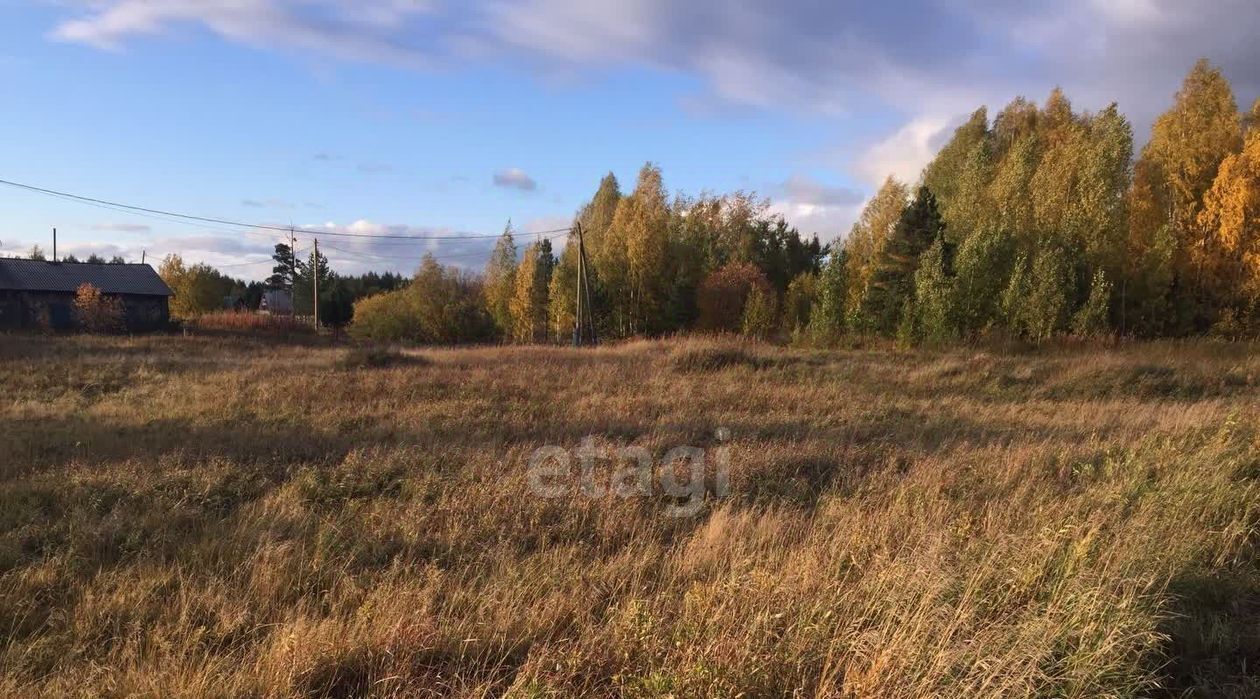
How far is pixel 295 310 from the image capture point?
→ 60219 mm

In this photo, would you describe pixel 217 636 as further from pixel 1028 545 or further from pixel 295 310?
pixel 295 310

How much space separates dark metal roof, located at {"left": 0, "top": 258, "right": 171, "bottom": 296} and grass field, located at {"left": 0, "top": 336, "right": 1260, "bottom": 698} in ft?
128

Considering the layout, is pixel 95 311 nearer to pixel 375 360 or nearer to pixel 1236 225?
pixel 375 360

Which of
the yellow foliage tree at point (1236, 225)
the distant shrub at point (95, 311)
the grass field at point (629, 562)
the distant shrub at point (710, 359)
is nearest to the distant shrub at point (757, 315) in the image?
the distant shrub at point (710, 359)

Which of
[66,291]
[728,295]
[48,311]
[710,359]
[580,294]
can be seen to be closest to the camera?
[710,359]

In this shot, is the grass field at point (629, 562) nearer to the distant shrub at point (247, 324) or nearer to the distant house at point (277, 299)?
the distant shrub at point (247, 324)

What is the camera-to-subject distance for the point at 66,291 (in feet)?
128

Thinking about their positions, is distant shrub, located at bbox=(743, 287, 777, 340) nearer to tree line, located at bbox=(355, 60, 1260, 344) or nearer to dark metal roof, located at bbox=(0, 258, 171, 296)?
tree line, located at bbox=(355, 60, 1260, 344)

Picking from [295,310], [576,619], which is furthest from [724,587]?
[295,310]

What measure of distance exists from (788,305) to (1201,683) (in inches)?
1256

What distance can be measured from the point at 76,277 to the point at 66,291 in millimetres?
Answer: 1358

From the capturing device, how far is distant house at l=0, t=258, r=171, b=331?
38125mm

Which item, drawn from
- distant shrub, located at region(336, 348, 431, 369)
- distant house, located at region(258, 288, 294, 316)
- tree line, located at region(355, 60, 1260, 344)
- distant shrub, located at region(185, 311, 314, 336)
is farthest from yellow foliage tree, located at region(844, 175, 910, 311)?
distant house, located at region(258, 288, 294, 316)

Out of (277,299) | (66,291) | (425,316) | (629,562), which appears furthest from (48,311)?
(629,562)
